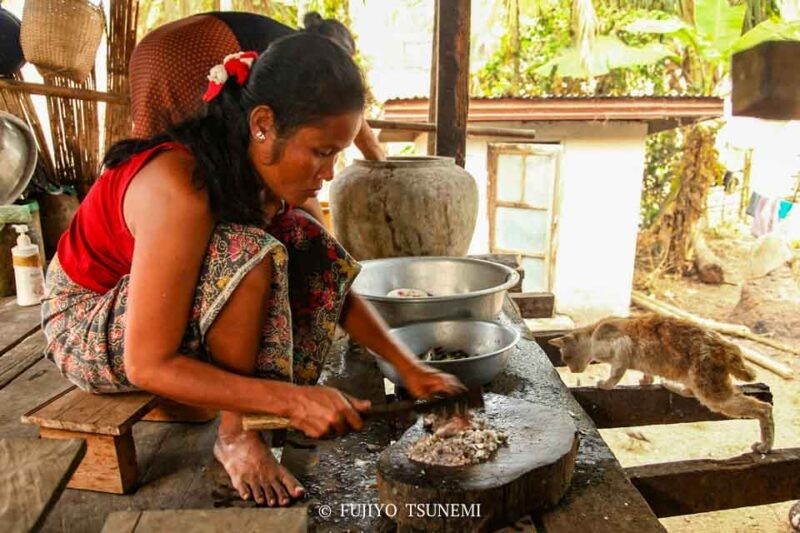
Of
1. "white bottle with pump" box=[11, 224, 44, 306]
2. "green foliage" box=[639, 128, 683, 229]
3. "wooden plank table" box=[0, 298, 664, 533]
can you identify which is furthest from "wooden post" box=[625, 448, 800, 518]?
"green foliage" box=[639, 128, 683, 229]

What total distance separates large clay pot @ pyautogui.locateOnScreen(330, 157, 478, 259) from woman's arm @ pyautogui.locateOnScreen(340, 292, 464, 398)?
1.29m

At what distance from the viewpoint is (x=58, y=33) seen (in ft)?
12.3

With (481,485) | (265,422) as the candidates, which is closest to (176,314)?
(265,422)

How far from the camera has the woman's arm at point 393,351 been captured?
1.74 m

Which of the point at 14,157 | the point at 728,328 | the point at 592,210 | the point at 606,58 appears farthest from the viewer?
the point at 606,58

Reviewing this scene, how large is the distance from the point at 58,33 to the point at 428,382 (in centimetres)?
353

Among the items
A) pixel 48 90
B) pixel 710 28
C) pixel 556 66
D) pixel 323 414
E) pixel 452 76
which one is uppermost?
pixel 710 28

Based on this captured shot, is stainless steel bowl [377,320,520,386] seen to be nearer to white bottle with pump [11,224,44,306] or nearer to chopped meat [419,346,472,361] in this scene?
chopped meat [419,346,472,361]

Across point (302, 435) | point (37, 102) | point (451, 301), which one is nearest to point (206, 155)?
point (302, 435)

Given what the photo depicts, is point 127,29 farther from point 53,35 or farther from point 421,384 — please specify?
point 421,384

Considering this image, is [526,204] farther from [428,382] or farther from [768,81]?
[428,382]

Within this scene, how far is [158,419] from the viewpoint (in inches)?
78.3

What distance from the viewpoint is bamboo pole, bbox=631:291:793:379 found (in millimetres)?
6625

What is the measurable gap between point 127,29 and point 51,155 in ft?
3.47
